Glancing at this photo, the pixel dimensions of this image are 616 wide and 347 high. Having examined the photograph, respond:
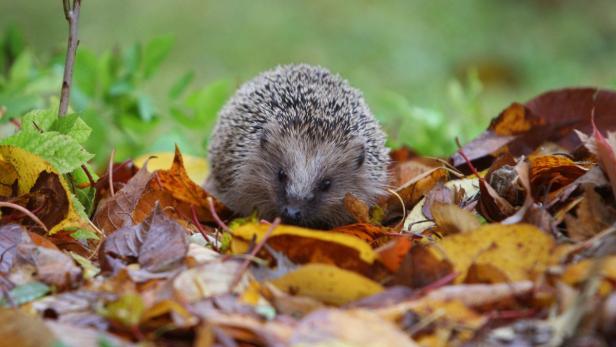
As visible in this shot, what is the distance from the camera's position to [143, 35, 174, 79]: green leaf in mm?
5246

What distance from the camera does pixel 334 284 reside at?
248 cm

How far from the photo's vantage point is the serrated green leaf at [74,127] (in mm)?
3264

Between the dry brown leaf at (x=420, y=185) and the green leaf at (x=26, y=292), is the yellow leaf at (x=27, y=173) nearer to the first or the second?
the green leaf at (x=26, y=292)

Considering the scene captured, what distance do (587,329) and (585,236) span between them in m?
0.70

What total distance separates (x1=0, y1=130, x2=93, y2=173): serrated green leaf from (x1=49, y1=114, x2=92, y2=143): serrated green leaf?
88mm

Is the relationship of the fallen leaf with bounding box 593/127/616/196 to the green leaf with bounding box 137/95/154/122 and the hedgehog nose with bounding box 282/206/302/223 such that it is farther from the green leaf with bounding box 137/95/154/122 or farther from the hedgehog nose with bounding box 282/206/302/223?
the green leaf with bounding box 137/95/154/122

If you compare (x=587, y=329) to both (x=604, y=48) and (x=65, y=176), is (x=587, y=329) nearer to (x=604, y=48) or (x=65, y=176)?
(x=65, y=176)

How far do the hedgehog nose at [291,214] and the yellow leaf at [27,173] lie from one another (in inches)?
46.7

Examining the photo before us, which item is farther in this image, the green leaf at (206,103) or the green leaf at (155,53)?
the green leaf at (206,103)

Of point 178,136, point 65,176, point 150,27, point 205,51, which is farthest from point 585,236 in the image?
point 150,27

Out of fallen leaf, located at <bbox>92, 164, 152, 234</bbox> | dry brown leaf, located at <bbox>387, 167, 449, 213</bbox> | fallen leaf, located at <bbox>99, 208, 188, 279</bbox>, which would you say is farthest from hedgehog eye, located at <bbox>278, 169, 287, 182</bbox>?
fallen leaf, located at <bbox>99, 208, 188, 279</bbox>

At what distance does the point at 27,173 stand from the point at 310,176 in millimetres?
1699

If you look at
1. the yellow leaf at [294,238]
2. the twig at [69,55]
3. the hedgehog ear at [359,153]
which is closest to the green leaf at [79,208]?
the twig at [69,55]

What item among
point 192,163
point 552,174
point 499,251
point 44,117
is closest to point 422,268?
point 499,251
